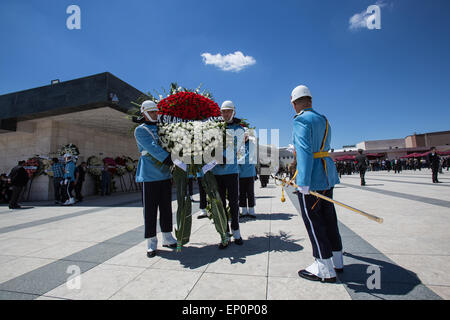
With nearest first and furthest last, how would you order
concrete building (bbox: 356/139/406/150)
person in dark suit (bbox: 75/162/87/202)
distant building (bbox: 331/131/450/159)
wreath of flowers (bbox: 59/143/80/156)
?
person in dark suit (bbox: 75/162/87/202)
wreath of flowers (bbox: 59/143/80/156)
distant building (bbox: 331/131/450/159)
concrete building (bbox: 356/139/406/150)

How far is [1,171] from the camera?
1166 cm

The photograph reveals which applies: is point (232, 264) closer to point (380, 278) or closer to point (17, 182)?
point (380, 278)

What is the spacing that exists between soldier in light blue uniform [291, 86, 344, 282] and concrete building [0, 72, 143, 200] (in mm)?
7201

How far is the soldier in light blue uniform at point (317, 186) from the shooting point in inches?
81.6

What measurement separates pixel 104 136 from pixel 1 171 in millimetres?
5352

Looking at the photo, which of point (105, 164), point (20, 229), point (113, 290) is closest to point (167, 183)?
point (113, 290)

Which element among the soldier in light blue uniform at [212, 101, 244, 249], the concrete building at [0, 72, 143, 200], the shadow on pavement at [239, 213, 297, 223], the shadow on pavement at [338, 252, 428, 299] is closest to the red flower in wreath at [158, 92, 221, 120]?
the soldier in light blue uniform at [212, 101, 244, 249]

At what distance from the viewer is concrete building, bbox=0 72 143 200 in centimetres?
858

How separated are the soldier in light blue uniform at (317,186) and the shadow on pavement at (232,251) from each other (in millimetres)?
739

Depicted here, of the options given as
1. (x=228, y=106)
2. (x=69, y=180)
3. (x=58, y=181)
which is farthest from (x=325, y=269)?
(x=58, y=181)

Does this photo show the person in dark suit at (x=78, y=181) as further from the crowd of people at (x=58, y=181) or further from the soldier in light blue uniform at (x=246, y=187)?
the soldier in light blue uniform at (x=246, y=187)

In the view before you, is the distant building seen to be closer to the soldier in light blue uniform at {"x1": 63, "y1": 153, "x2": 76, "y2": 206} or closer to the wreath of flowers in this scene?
the wreath of flowers
